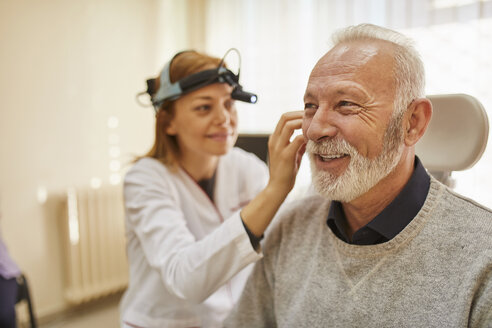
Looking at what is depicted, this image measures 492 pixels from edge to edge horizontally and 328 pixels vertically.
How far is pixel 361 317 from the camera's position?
0.79 m

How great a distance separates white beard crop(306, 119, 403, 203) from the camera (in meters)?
0.79

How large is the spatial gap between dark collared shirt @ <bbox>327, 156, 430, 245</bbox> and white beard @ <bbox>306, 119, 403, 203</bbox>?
0.21 ft

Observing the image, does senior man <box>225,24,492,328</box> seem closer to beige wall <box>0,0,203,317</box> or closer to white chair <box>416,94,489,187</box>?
white chair <box>416,94,489,187</box>

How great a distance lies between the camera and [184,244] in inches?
43.4

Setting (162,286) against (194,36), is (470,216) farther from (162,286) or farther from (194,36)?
(194,36)

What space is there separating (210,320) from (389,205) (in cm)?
76

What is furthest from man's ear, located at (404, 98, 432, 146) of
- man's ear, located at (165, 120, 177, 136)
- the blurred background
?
the blurred background

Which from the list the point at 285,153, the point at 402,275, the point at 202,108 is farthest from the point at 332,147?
the point at 202,108

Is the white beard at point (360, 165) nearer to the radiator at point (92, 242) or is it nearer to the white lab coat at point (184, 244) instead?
the white lab coat at point (184, 244)

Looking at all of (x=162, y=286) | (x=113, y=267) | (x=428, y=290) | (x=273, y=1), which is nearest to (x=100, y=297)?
(x=113, y=267)

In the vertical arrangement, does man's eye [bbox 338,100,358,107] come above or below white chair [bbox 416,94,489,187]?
above

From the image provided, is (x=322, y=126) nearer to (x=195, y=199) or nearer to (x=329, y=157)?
(x=329, y=157)

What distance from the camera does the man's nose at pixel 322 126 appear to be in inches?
31.5

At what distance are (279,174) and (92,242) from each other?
6.91 feet
